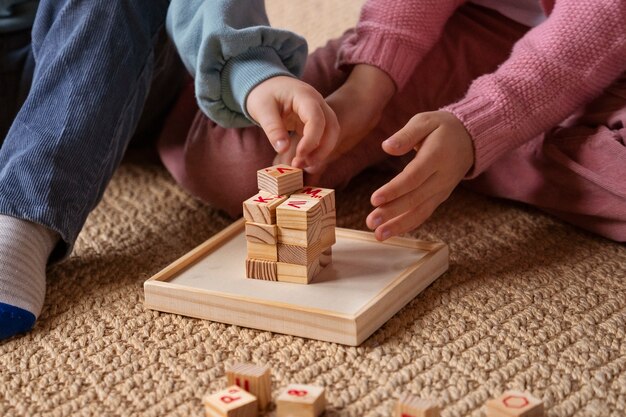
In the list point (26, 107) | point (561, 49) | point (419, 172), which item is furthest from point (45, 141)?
point (561, 49)

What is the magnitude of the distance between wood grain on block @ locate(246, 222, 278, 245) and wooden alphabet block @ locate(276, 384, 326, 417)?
181 mm

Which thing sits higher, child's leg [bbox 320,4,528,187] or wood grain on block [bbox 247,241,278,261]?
child's leg [bbox 320,4,528,187]

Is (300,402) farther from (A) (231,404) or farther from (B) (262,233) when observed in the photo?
(B) (262,233)

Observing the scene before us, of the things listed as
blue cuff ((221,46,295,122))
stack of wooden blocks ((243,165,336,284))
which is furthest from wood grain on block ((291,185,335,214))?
blue cuff ((221,46,295,122))

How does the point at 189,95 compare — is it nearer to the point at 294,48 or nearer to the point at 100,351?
the point at 294,48

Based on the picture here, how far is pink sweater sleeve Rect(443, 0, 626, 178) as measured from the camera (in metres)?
0.89

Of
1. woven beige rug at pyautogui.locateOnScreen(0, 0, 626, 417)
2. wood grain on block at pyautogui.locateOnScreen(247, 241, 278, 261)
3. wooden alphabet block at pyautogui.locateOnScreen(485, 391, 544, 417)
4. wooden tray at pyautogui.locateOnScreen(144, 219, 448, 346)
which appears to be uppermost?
wood grain on block at pyautogui.locateOnScreen(247, 241, 278, 261)

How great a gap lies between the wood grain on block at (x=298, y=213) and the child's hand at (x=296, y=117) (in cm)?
5

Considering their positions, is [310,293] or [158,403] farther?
[310,293]

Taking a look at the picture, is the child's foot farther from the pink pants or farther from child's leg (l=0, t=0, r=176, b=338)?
the pink pants

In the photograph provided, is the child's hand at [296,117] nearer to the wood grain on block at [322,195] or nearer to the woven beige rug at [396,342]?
the wood grain on block at [322,195]

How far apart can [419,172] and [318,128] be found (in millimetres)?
112

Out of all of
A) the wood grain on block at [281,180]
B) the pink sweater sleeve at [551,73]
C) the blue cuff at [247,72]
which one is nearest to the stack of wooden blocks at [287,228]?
the wood grain on block at [281,180]

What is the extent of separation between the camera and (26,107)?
2.85 ft
